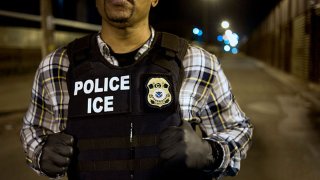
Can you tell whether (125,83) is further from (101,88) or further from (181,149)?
(181,149)

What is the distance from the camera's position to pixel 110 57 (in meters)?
1.71

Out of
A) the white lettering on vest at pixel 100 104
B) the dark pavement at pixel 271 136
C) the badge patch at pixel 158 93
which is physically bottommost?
the dark pavement at pixel 271 136

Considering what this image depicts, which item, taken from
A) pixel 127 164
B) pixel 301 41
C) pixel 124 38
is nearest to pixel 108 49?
pixel 124 38

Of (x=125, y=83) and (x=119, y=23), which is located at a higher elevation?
(x=119, y=23)

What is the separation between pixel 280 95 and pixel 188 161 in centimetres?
1369

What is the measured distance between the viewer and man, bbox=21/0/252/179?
150cm

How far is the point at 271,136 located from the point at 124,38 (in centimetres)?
645

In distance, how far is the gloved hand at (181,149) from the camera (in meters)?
1.39

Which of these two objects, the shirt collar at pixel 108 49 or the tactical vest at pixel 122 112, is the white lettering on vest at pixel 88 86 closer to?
the tactical vest at pixel 122 112

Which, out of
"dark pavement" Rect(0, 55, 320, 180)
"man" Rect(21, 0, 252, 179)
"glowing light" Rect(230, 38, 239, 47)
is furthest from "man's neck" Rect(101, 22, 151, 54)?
"glowing light" Rect(230, 38, 239, 47)

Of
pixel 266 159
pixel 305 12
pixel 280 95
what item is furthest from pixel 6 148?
pixel 305 12

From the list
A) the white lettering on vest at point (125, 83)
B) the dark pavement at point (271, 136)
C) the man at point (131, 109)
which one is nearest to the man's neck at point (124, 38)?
the man at point (131, 109)

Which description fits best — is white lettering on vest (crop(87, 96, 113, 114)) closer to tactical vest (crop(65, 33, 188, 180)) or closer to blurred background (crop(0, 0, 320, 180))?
tactical vest (crop(65, 33, 188, 180))

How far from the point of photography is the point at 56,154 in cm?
146
